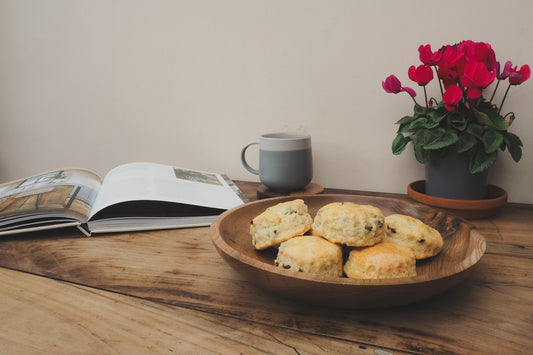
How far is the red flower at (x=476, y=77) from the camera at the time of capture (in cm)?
75

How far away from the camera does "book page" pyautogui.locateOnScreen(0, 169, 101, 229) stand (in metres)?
0.80

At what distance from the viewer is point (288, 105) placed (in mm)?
1214

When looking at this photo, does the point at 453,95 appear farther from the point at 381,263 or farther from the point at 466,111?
the point at 381,263

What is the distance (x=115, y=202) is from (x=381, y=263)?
604 mm

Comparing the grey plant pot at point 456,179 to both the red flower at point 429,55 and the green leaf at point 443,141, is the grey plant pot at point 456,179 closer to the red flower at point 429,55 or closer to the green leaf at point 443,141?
the green leaf at point 443,141

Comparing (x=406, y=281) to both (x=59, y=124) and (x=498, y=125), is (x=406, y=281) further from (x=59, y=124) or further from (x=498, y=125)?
(x=59, y=124)

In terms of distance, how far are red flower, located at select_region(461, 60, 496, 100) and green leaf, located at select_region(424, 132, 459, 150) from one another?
0.09 metres

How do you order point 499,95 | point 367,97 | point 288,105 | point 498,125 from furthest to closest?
point 288,105 → point 367,97 → point 499,95 → point 498,125

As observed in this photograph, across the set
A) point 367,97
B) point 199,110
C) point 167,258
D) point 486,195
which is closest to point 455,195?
point 486,195

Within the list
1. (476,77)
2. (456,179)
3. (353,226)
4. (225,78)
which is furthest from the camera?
(225,78)

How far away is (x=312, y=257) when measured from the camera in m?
0.50

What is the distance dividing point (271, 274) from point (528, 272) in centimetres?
46

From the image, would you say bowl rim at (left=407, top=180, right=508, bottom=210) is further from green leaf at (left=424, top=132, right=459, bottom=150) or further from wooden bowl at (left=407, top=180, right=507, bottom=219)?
green leaf at (left=424, top=132, right=459, bottom=150)

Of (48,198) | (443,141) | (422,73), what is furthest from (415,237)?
(48,198)
